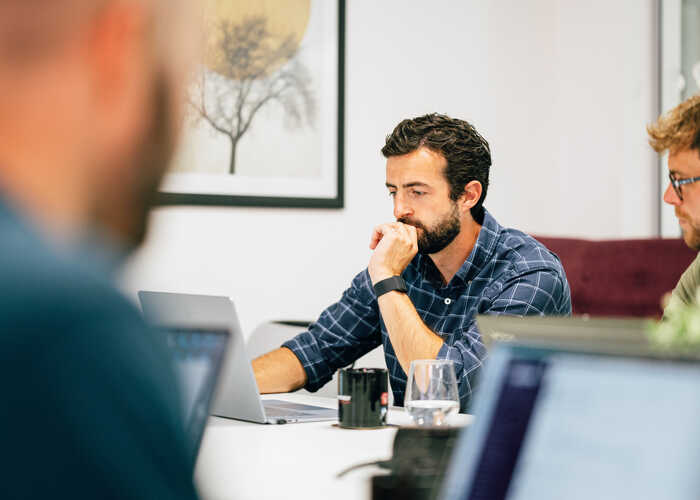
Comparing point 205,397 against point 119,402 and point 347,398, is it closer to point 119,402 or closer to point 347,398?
point 119,402

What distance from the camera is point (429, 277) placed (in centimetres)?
223

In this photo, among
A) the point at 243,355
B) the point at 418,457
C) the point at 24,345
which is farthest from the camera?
the point at 243,355

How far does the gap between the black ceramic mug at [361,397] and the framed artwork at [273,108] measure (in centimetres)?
154

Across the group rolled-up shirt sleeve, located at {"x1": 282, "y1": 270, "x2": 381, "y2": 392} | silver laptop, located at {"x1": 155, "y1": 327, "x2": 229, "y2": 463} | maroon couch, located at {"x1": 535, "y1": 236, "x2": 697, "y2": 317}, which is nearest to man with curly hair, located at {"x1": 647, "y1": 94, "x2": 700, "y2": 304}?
maroon couch, located at {"x1": 535, "y1": 236, "x2": 697, "y2": 317}

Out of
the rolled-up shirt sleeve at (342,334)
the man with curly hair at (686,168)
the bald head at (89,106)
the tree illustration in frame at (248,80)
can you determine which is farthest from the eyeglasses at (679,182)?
the bald head at (89,106)

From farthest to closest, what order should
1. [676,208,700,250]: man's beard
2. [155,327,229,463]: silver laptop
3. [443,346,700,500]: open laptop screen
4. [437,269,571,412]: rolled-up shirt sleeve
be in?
[676,208,700,250]: man's beard
[437,269,571,412]: rolled-up shirt sleeve
[155,327,229,463]: silver laptop
[443,346,700,500]: open laptop screen

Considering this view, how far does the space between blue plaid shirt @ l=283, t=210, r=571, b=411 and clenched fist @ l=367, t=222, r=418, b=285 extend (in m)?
0.10

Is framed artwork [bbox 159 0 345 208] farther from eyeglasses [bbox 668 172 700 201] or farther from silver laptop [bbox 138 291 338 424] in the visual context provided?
silver laptop [bbox 138 291 338 424]

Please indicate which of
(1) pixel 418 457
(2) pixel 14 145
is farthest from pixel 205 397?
(2) pixel 14 145

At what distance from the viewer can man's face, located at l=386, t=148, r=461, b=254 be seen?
7.27 ft

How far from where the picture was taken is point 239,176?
2.88 meters

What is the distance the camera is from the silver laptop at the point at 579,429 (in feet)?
1.78

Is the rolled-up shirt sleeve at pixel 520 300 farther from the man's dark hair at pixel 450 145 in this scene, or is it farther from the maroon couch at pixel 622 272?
the maroon couch at pixel 622 272

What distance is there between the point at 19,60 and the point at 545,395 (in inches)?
17.8
